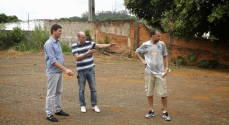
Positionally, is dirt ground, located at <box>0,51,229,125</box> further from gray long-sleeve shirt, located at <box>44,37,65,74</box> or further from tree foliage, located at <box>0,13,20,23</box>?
tree foliage, located at <box>0,13,20,23</box>

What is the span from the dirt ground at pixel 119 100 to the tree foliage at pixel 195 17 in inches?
111

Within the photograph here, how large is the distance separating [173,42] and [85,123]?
12.4 meters

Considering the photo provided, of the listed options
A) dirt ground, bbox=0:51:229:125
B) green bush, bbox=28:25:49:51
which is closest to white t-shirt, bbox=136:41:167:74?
dirt ground, bbox=0:51:229:125

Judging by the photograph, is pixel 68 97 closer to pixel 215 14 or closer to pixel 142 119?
pixel 142 119

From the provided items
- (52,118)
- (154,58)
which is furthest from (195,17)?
(52,118)

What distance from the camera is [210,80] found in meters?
11.3

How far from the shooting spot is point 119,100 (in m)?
7.38

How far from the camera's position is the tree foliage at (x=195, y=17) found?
A: 12430 millimetres

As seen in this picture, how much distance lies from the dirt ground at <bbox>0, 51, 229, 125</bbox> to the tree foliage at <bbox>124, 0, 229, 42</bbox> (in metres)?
2.82

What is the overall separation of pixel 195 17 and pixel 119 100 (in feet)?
25.1

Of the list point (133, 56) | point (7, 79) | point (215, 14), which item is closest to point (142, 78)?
point (215, 14)

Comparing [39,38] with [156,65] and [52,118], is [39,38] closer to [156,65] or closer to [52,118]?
[52,118]

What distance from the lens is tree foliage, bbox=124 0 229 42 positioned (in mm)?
12430

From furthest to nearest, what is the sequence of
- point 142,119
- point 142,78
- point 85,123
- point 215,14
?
point 215,14 < point 142,78 < point 142,119 < point 85,123
